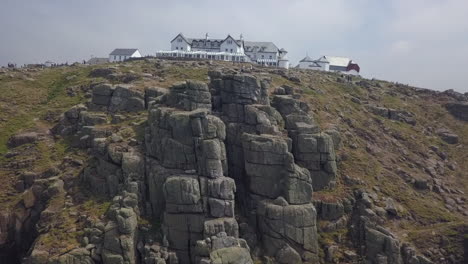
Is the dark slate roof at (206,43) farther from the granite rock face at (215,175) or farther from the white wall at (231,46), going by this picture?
the granite rock face at (215,175)

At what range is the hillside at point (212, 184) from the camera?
56.9 meters

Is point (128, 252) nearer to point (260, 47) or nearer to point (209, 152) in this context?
point (209, 152)

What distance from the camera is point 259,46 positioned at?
536 ft

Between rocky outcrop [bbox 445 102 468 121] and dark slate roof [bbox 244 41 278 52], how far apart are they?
225 feet

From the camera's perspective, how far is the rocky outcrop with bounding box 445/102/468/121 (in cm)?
10981

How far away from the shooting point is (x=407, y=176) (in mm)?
77312

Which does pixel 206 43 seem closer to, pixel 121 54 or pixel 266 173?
pixel 121 54

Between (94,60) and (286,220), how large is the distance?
5295 inches

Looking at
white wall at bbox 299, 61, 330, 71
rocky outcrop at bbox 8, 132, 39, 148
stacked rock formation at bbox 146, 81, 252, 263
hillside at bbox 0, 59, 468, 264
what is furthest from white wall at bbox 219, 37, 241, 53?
rocky outcrop at bbox 8, 132, 39, 148

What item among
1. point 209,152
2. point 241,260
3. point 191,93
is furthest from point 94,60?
point 241,260

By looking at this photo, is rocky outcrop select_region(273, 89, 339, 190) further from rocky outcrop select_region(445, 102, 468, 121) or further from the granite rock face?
rocky outcrop select_region(445, 102, 468, 121)

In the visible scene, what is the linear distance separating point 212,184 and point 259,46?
113 metres

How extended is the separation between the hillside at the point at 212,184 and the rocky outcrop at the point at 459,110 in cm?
2985

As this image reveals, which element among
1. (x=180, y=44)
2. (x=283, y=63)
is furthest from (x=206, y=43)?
(x=283, y=63)
